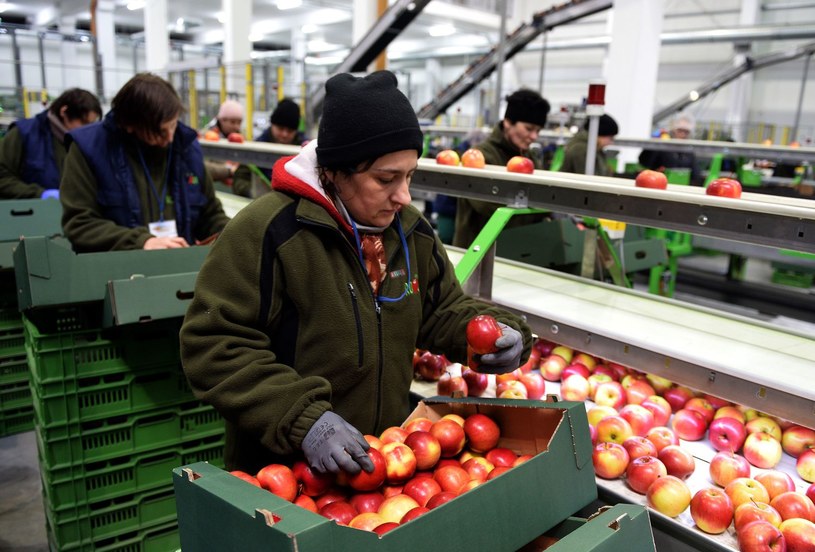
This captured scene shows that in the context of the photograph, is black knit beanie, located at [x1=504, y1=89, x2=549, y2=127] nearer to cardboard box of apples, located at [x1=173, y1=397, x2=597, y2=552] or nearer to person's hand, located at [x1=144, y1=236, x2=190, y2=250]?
person's hand, located at [x1=144, y1=236, x2=190, y2=250]

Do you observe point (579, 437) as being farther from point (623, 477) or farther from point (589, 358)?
point (589, 358)

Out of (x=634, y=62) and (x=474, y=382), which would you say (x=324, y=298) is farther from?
(x=634, y=62)

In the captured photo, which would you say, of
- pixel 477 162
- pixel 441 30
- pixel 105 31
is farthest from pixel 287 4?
pixel 477 162

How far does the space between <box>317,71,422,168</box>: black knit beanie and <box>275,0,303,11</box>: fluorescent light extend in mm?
21052

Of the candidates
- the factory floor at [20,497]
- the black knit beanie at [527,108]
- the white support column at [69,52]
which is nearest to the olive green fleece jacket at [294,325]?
the factory floor at [20,497]

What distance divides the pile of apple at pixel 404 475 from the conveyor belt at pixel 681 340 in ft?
2.20

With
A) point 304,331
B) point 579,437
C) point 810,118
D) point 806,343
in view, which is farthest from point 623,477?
point 810,118

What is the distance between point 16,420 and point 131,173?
221 centimetres

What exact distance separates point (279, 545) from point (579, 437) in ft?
2.68

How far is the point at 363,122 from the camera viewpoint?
1.53m

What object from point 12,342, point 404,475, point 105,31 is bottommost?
point 12,342

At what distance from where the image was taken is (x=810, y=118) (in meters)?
20.1

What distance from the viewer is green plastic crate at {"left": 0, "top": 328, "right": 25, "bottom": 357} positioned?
3.86m

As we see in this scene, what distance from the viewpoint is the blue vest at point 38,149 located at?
461 centimetres
